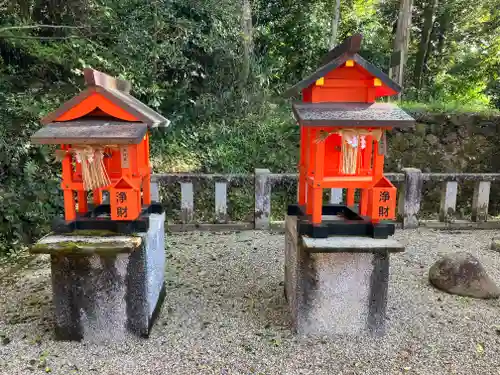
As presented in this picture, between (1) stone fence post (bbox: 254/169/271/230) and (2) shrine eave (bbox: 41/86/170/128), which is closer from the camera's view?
(2) shrine eave (bbox: 41/86/170/128)

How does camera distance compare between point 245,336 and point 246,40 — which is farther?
point 246,40

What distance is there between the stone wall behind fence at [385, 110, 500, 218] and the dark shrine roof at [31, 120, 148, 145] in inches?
336

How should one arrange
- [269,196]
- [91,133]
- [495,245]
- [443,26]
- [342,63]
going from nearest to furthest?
1. [91,133]
2. [342,63]
3. [495,245]
4. [269,196]
5. [443,26]

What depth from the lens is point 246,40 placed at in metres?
9.61

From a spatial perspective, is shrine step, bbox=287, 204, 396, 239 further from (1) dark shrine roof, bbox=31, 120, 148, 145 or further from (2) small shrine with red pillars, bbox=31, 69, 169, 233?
(1) dark shrine roof, bbox=31, 120, 148, 145

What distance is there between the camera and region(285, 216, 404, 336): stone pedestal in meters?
3.39

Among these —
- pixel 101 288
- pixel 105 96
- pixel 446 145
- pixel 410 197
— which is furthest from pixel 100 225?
pixel 446 145

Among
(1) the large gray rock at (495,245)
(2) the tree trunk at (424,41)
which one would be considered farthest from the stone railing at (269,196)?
(2) the tree trunk at (424,41)

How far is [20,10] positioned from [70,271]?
5.91 meters

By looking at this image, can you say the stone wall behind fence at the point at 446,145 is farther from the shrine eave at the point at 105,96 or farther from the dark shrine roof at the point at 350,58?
the shrine eave at the point at 105,96

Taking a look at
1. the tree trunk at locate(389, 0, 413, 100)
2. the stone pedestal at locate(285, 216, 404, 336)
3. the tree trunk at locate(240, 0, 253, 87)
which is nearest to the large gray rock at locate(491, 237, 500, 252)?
the stone pedestal at locate(285, 216, 404, 336)

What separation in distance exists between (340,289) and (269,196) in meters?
3.35

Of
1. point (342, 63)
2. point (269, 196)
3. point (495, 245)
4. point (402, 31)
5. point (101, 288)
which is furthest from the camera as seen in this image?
point (402, 31)

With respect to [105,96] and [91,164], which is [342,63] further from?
[91,164]
